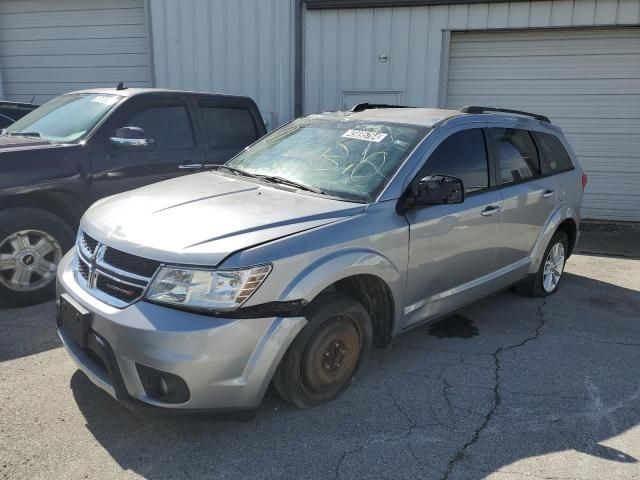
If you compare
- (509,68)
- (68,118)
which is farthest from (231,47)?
(68,118)

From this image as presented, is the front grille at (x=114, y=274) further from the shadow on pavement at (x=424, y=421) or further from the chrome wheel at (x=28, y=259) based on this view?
the chrome wheel at (x=28, y=259)

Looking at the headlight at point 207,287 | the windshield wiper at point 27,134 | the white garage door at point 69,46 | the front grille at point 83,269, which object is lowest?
the front grille at point 83,269

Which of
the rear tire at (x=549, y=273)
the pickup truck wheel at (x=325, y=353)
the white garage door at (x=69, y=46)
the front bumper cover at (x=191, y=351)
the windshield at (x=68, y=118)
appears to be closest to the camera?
the front bumper cover at (x=191, y=351)

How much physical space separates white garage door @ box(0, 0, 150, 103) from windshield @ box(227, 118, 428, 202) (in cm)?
708

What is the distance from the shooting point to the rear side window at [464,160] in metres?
3.76

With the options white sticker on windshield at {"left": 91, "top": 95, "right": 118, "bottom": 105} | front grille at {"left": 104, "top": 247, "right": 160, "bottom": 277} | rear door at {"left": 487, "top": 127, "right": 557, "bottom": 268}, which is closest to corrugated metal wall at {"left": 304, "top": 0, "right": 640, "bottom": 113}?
rear door at {"left": 487, "top": 127, "right": 557, "bottom": 268}

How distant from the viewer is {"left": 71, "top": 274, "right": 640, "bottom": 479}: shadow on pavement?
2738mm

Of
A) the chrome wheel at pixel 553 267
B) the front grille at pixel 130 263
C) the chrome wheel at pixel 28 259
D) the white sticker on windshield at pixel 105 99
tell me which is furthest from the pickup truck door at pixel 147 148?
the chrome wheel at pixel 553 267

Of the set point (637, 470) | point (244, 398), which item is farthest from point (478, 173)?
point (244, 398)

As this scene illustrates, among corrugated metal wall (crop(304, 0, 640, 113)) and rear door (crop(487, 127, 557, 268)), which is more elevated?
corrugated metal wall (crop(304, 0, 640, 113))

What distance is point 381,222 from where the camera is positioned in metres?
3.28

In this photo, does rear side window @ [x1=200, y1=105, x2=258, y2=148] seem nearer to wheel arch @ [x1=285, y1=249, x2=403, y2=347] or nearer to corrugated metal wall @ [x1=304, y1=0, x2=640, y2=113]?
wheel arch @ [x1=285, y1=249, x2=403, y2=347]

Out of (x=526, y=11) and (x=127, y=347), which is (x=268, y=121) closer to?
(x=526, y=11)

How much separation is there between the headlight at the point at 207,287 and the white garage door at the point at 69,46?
8.60m
